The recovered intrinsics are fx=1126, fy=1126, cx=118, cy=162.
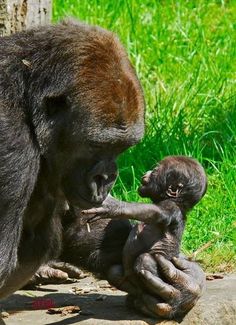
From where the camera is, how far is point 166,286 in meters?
5.52

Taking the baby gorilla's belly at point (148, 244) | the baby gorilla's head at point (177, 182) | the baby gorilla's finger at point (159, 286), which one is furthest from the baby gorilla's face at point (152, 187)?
the baby gorilla's finger at point (159, 286)

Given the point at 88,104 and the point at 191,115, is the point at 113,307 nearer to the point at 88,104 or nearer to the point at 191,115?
the point at 88,104

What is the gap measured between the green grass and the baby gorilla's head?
1.02 meters

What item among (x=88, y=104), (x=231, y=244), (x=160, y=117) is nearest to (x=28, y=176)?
(x=88, y=104)

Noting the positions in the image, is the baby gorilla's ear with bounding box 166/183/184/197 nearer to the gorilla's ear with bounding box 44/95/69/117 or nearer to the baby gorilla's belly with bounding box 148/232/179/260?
the baby gorilla's belly with bounding box 148/232/179/260

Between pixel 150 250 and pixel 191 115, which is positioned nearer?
pixel 150 250

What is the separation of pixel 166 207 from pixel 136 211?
222 mm

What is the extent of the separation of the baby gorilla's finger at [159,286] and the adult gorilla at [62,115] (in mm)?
531

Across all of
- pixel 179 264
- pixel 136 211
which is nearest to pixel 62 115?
pixel 136 211

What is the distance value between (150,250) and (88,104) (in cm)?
95

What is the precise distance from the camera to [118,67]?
5.14 m

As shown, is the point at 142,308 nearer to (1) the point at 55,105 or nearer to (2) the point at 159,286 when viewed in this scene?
(2) the point at 159,286

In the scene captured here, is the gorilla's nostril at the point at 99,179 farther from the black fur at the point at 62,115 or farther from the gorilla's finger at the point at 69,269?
the gorilla's finger at the point at 69,269

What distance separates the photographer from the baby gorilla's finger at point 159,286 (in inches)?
217
